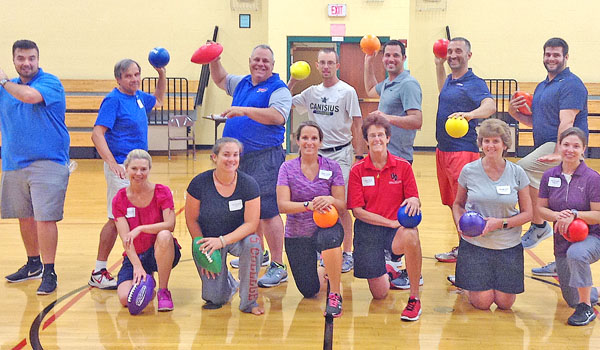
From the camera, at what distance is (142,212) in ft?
12.8

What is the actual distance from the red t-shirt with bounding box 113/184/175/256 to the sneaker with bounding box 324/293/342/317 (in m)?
1.12

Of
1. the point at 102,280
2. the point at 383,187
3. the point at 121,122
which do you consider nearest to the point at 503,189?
the point at 383,187

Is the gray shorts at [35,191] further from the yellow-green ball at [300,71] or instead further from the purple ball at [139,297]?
the yellow-green ball at [300,71]

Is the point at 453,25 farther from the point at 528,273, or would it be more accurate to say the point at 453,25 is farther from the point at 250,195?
the point at 250,195

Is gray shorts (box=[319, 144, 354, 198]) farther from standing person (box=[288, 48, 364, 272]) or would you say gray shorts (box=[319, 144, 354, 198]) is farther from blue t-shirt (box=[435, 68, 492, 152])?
blue t-shirt (box=[435, 68, 492, 152])

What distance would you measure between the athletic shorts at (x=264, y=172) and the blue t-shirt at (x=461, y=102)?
3.95 ft

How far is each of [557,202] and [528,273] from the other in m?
1.02

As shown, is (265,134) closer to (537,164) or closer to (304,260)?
(304,260)

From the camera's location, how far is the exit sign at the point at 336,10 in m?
11.7

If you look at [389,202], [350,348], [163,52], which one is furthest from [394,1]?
[350,348]

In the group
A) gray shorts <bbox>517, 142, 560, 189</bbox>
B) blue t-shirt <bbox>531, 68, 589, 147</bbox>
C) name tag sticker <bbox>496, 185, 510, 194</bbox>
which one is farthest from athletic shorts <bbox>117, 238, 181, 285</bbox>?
blue t-shirt <bbox>531, 68, 589, 147</bbox>

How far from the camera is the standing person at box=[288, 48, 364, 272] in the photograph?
4578mm

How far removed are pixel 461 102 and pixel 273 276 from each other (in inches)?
70.9

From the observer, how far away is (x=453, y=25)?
12.5 metres
